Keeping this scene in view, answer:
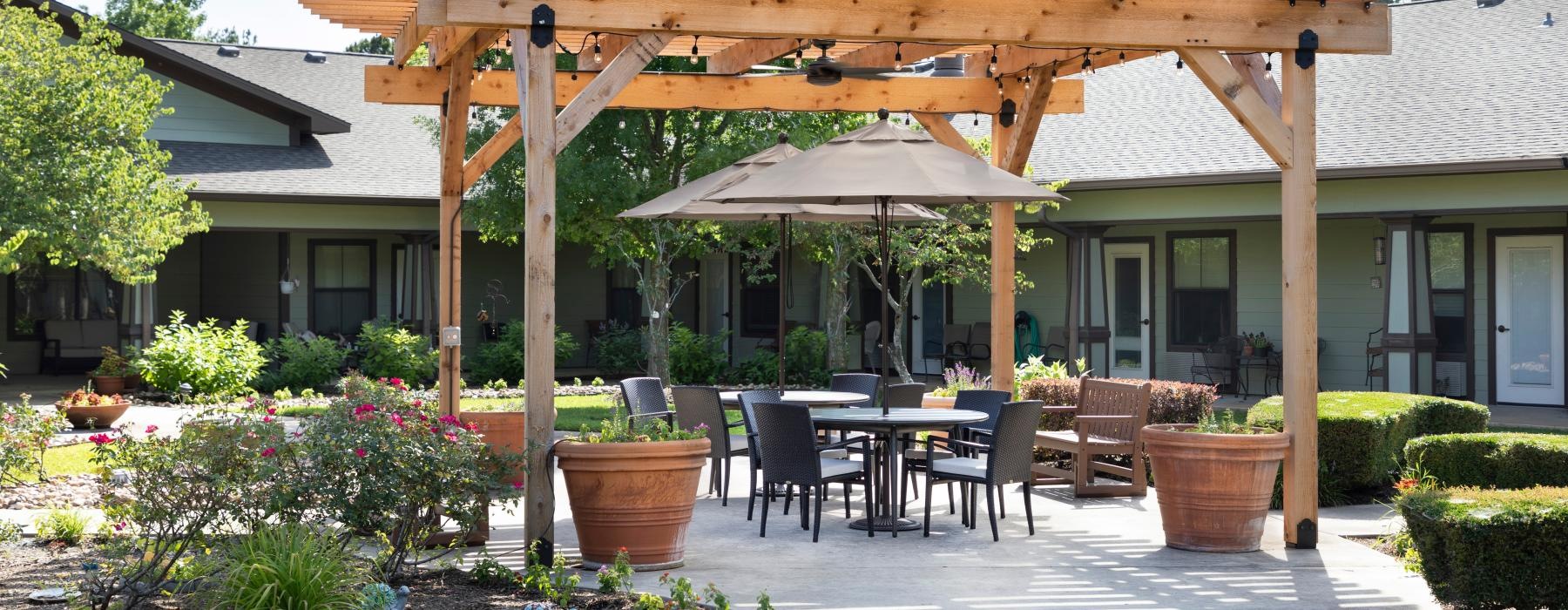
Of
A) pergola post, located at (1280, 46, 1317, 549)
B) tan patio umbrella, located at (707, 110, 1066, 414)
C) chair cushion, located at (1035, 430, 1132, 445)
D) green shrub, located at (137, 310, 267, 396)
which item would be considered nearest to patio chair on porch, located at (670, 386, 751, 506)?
tan patio umbrella, located at (707, 110, 1066, 414)

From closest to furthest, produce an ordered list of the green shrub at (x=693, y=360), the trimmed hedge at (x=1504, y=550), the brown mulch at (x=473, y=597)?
the trimmed hedge at (x=1504, y=550) < the brown mulch at (x=473, y=597) < the green shrub at (x=693, y=360)

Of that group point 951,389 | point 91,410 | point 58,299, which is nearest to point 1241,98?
point 951,389

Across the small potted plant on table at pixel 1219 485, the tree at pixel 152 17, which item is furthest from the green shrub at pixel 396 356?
the tree at pixel 152 17

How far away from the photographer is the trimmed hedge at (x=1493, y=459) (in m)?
7.89

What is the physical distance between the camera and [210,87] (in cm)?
1945

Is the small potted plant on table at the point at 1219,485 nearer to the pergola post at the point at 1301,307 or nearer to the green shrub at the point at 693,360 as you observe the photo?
the pergola post at the point at 1301,307

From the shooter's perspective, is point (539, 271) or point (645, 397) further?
point (645, 397)

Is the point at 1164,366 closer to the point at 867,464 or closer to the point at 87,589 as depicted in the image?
the point at 867,464

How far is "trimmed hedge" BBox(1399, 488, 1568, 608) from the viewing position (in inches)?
231

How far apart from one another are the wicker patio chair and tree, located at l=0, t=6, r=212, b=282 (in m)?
9.12

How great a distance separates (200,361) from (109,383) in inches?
41.9

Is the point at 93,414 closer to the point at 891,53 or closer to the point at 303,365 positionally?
the point at 303,365

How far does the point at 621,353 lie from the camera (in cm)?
2008

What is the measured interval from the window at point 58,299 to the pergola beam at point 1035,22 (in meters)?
15.7
